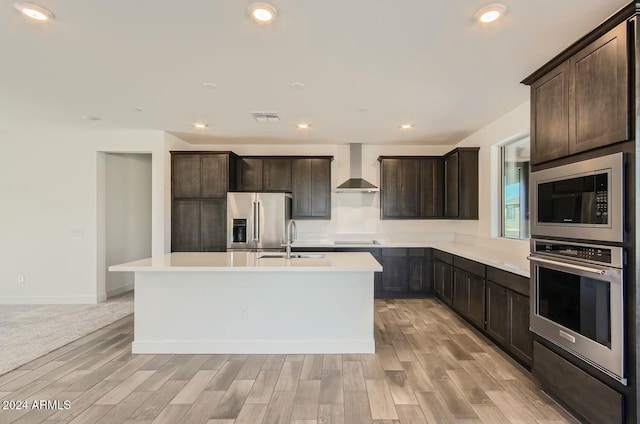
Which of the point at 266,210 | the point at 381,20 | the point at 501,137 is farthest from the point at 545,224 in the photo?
the point at 266,210

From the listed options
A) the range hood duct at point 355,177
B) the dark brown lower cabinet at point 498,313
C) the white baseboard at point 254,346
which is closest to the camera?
the dark brown lower cabinet at point 498,313

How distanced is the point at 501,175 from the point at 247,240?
3837mm

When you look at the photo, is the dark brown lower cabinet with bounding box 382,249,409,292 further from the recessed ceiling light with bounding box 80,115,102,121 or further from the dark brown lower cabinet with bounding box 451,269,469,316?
the recessed ceiling light with bounding box 80,115,102,121

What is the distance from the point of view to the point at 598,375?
1.96 metres

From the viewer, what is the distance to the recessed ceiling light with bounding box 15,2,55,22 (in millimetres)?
2016

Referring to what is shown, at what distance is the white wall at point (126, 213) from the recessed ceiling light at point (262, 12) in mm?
4456

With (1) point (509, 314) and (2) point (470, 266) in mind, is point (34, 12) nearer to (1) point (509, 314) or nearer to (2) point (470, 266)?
(1) point (509, 314)

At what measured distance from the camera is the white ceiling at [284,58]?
2.07 meters

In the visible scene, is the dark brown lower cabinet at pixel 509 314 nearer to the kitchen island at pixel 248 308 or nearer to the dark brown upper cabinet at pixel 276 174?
the kitchen island at pixel 248 308

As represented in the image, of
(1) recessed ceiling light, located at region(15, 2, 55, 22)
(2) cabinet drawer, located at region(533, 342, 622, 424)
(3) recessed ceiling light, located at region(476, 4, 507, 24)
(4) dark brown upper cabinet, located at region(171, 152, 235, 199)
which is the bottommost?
(2) cabinet drawer, located at region(533, 342, 622, 424)

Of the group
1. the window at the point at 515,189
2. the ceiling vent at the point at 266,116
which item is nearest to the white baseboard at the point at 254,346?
the window at the point at 515,189

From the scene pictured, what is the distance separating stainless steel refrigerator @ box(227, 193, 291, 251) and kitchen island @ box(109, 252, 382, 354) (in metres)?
1.88

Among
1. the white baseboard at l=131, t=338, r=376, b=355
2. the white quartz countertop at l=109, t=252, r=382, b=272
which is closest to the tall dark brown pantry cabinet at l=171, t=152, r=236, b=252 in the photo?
the white quartz countertop at l=109, t=252, r=382, b=272

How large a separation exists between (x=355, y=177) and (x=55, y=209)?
485 cm
